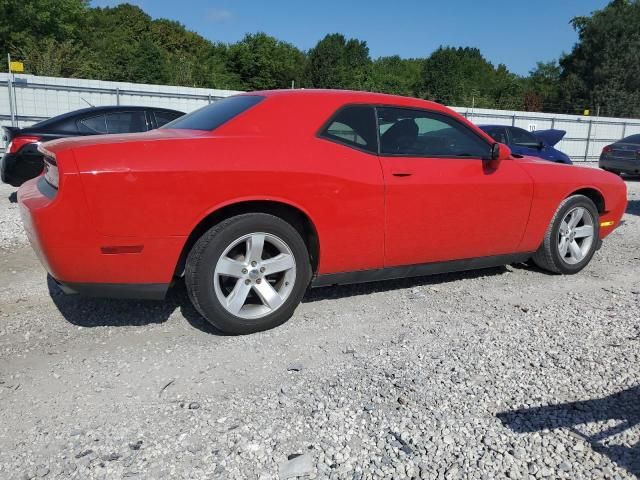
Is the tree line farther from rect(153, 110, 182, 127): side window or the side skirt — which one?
the side skirt

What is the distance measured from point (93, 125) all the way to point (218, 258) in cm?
548

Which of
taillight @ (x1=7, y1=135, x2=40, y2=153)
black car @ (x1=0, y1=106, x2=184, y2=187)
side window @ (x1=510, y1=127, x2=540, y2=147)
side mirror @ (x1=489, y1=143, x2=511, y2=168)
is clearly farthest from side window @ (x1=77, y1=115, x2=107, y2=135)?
side window @ (x1=510, y1=127, x2=540, y2=147)

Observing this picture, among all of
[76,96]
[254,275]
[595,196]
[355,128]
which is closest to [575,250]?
[595,196]

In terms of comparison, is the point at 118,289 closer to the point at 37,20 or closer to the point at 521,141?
the point at 521,141

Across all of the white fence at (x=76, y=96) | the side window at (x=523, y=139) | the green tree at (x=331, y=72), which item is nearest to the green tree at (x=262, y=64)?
the green tree at (x=331, y=72)

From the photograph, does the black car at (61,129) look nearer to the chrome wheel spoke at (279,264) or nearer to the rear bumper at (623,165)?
the chrome wheel spoke at (279,264)

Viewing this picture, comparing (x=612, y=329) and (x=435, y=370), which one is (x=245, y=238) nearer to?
(x=435, y=370)

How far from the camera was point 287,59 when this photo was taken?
181 feet

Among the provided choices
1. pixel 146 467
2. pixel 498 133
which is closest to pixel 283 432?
pixel 146 467

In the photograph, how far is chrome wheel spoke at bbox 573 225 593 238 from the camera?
484 cm

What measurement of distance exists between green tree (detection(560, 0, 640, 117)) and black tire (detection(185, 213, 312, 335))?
2039 inches

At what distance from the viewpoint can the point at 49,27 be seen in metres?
41.5

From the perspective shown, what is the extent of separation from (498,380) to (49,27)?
157ft

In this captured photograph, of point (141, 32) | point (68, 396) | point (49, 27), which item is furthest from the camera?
point (141, 32)
